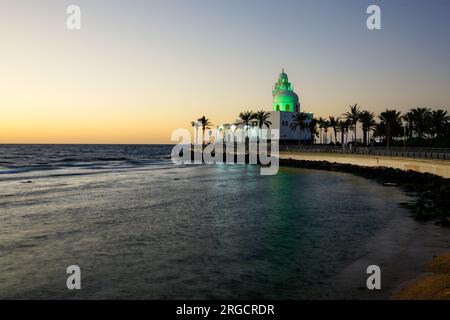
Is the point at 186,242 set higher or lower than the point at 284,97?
lower

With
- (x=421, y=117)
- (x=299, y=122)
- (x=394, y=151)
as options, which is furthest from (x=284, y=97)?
(x=394, y=151)

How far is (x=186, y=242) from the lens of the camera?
1711 cm

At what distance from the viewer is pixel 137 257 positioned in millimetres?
14734

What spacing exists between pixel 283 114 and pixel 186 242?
9975 centimetres

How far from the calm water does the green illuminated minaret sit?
90.4 m

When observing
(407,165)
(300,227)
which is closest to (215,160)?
(407,165)

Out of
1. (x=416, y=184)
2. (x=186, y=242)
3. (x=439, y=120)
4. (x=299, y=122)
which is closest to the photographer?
(x=186, y=242)

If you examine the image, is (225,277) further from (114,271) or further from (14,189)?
(14,189)

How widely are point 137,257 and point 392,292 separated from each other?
8.88 meters

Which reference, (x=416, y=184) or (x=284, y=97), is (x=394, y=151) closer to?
(x=416, y=184)

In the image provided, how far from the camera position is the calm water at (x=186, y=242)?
38.0 ft

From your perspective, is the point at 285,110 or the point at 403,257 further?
the point at 285,110

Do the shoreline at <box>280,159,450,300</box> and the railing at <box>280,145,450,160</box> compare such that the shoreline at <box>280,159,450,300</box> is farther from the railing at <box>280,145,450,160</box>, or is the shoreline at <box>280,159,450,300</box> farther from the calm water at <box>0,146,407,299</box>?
the railing at <box>280,145,450,160</box>

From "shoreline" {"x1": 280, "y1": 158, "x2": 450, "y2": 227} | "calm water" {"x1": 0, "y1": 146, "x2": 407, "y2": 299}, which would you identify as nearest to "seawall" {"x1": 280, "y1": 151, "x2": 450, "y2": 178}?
"shoreline" {"x1": 280, "y1": 158, "x2": 450, "y2": 227}
